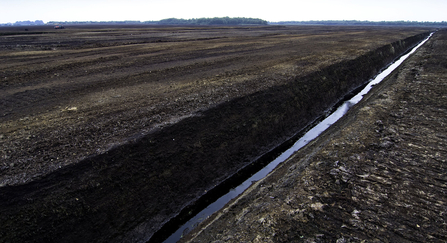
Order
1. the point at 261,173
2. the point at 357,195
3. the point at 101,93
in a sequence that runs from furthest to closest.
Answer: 1. the point at 101,93
2. the point at 261,173
3. the point at 357,195

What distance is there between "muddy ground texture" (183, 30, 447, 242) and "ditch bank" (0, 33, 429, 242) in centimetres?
148

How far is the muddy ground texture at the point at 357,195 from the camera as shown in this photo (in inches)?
186

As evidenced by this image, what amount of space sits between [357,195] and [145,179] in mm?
5056

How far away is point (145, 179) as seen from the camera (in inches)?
271

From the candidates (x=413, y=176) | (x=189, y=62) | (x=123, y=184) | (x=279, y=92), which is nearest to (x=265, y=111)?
(x=279, y=92)

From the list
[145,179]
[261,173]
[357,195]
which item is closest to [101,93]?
[145,179]

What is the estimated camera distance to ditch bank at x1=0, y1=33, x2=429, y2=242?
5.49 metres

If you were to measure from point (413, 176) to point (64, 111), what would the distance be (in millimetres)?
10713

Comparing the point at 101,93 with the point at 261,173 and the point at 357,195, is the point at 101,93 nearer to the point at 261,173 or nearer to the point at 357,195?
the point at 261,173

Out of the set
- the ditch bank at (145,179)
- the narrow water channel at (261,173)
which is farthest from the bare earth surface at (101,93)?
the narrow water channel at (261,173)

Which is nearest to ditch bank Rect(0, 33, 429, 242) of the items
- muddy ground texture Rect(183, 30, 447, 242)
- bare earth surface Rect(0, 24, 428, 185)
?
bare earth surface Rect(0, 24, 428, 185)

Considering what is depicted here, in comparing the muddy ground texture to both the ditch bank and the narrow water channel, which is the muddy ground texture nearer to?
the narrow water channel

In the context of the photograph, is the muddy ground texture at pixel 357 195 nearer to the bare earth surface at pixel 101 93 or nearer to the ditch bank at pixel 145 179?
the ditch bank at pixel 145 179

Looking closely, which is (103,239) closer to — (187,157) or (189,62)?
(187,157)
